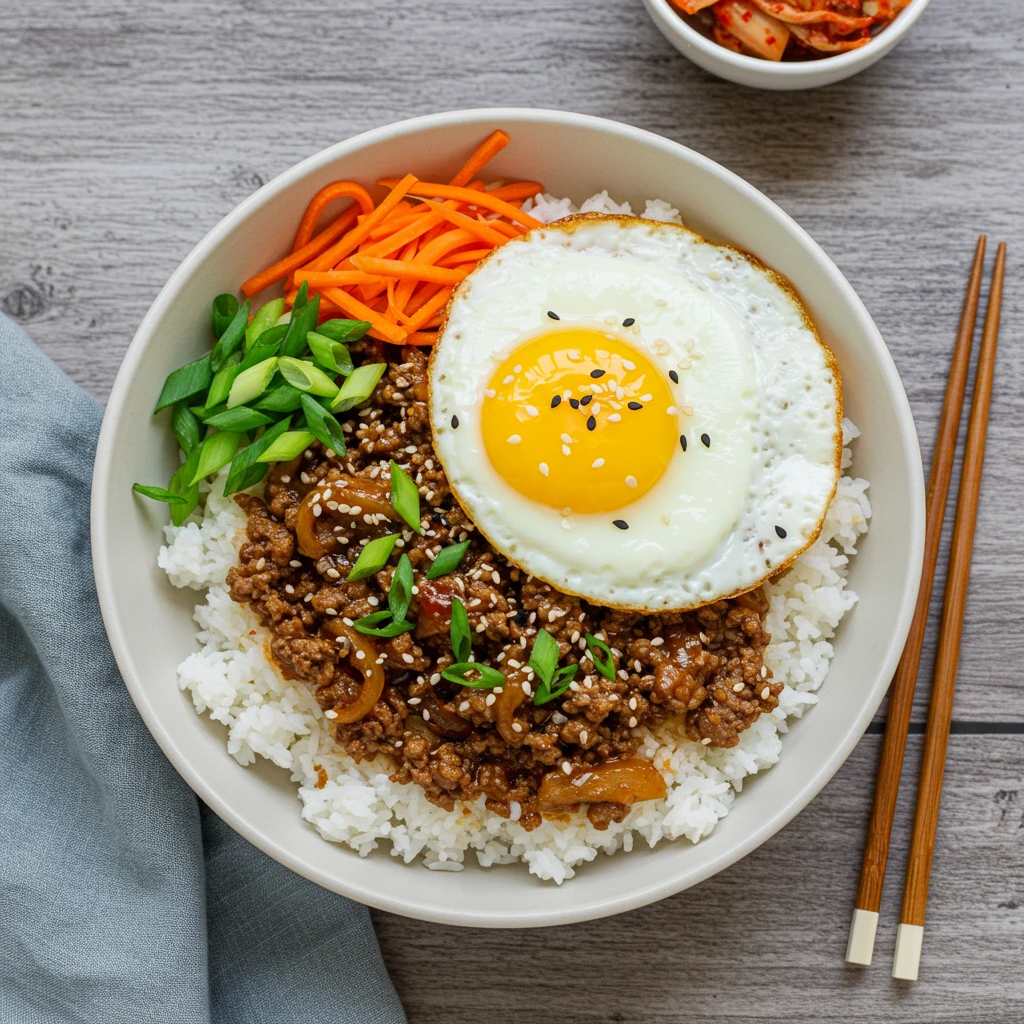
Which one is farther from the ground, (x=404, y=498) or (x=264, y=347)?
(x=264, y=347)

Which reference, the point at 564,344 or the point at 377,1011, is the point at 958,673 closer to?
the point at 564,344

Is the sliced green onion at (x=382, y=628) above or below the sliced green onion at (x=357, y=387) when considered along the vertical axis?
below

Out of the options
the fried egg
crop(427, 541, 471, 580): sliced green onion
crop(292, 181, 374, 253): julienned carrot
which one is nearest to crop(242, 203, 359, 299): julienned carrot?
crop(292, 181, 374, 253): julienned carrot

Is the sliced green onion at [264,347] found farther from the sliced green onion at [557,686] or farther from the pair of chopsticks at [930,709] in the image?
the pair of chopsticks at [930,709]

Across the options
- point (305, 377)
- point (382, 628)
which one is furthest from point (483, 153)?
point (382, 628)

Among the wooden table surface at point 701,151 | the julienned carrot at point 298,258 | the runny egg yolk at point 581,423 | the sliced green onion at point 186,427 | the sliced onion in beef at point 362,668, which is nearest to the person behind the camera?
the runny egg yolk at point 581,423

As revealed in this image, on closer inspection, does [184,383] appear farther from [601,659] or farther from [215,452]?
[601,659]

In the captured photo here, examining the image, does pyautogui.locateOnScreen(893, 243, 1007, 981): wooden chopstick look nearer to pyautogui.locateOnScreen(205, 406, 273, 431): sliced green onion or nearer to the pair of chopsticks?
the pair of chopsticks

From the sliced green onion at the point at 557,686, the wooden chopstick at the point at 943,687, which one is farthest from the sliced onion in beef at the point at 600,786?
the wooden chopstick at the point at 943,687
